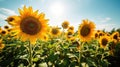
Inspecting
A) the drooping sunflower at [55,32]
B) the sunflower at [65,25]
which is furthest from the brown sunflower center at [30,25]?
the sunflower at [65,25]

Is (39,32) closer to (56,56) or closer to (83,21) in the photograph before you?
(56,56)

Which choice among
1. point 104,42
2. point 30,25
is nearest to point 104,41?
point 104,42

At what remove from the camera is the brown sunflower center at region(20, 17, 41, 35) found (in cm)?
450

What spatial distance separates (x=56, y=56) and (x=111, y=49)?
388 centimetres

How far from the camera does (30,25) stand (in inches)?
180

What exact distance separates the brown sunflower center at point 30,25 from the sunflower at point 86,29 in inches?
74.1

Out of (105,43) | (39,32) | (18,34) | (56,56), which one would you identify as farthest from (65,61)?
(105,43)

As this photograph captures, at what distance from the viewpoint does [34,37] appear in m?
4.43

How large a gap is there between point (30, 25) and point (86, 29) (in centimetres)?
222

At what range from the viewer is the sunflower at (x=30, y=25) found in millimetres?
4371

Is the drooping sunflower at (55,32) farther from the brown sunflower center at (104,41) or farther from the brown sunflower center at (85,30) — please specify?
the brown sunflower center at (85,30)

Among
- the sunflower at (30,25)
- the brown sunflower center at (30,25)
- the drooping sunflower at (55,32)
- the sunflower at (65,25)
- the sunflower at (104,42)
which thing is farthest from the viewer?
the sunflower at (65,25)

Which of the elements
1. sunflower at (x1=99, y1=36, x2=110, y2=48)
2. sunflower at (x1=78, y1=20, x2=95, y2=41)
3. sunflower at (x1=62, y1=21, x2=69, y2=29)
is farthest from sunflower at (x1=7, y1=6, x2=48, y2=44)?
sunflower at (x1=62, y1=21, x2=69, y2=29)

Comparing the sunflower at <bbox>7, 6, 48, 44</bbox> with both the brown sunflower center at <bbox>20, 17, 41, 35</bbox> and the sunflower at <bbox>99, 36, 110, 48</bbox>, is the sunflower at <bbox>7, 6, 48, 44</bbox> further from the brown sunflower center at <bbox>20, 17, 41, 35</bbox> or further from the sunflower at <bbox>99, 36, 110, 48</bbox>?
the sunflower at <bbox>99, 36, 110, 48</bbox>
